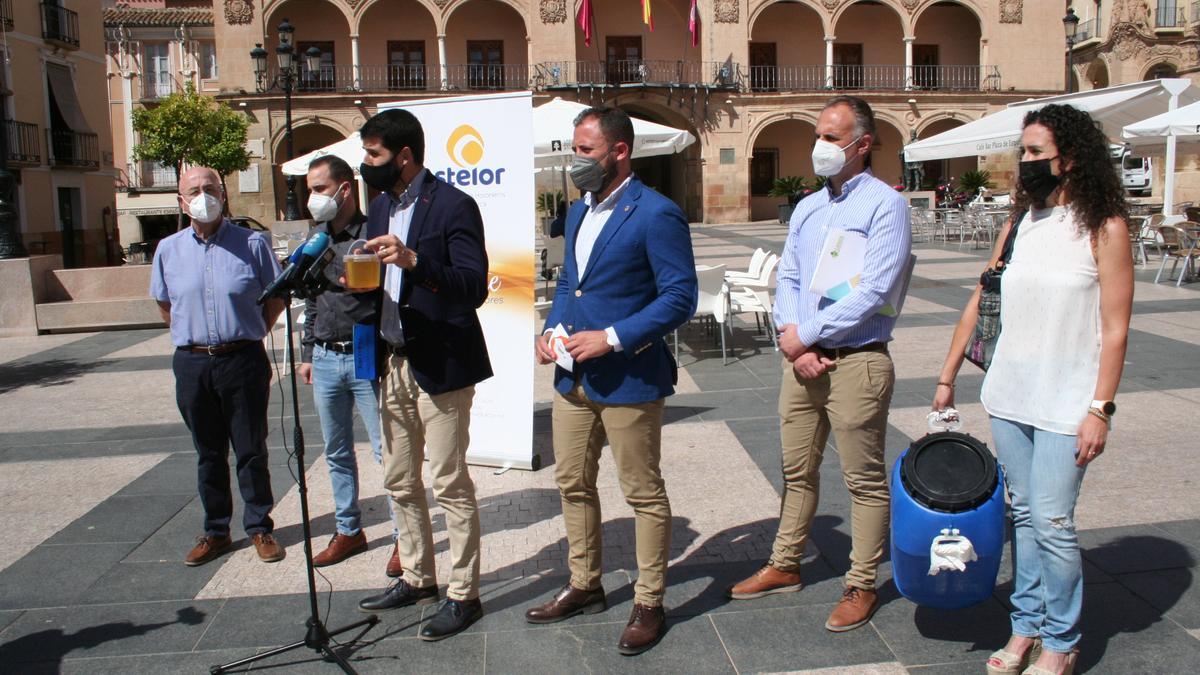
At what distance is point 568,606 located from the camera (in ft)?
11.8

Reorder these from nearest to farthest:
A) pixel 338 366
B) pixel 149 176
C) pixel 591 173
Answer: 1. pixel 591 173
2. pixel 338 366
3. pixel 149 176

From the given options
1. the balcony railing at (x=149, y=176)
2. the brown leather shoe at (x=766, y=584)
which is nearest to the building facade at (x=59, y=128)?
the balcony railing at (x=149, y=176)

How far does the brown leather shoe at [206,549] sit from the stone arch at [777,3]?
1266 inches

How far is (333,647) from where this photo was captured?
11.3 feet

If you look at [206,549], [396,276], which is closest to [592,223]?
[396,276]

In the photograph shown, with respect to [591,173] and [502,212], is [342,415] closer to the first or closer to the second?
[502,212]

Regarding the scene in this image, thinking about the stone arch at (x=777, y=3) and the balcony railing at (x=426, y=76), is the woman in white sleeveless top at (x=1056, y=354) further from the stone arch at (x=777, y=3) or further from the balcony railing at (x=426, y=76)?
the balcony railing at (x=426, y=76)

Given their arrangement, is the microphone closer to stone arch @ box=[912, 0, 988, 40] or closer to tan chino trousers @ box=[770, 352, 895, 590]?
tan chino trousers @ box=[770, 352, 895, 590]

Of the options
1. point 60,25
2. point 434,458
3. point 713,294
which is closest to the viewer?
point 434,458

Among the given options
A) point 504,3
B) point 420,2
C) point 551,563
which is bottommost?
point 551,563

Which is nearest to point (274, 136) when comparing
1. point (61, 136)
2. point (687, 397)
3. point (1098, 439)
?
point (61, 136)

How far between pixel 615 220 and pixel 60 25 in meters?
29.9

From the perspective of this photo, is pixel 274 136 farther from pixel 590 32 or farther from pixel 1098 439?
pixel 1098 439

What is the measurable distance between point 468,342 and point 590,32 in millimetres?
30663
